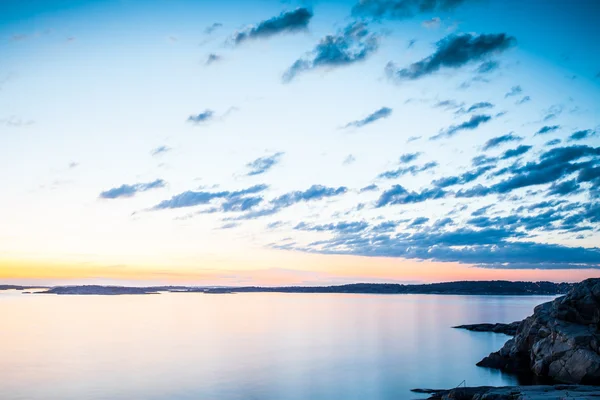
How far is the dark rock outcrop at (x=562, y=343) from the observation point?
122 feet

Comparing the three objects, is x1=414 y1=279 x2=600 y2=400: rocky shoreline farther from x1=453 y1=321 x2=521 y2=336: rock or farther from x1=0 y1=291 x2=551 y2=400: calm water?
x1=453 y1=321 x2=521 y2=336: rock

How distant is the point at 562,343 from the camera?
131 ft

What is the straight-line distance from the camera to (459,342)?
69625mm

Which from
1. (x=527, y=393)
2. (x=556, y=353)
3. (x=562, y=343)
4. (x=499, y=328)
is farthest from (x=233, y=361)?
(x=499, y=328)

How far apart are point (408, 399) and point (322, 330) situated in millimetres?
51223

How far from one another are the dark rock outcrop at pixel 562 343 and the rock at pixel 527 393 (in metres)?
6.30

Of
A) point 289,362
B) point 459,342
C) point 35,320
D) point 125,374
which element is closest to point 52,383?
point 125,374

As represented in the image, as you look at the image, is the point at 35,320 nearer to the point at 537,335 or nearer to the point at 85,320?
the point at 85,320

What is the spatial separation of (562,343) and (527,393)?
12.9 metres

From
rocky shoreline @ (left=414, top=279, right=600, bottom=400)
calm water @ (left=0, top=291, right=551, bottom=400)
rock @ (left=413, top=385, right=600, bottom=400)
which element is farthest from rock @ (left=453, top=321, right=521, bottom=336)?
rock @ (left=413, top=385, right=600, bottom=400)

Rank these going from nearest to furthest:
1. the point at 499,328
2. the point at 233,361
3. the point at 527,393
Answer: the point at 527,393, the point at 233,361, the point at 499,328

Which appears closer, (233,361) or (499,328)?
(233,361)

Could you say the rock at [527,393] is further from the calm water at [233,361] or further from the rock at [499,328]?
the rock at [499,328]

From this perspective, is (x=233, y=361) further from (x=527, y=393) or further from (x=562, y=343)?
(x=527, y=393)
